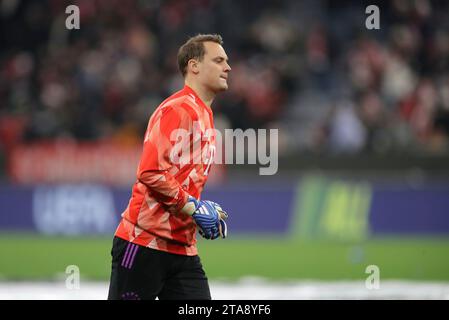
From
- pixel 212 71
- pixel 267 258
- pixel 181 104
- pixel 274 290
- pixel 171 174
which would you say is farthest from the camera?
pixel 267 258

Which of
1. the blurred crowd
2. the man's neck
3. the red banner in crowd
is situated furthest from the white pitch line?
the red banner in crowd

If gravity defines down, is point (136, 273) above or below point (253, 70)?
below

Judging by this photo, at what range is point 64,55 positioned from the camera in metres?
21.4

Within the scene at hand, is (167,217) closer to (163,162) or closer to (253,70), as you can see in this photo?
(163,162)

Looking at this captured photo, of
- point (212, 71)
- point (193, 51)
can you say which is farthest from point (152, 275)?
point (193, 51)

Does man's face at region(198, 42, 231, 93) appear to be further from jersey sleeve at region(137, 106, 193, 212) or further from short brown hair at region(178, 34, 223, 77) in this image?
jersey sleeve at region(137, 106, 193, 212)

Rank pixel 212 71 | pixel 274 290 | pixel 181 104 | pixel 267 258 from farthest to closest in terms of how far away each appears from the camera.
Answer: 1. pixel 267 258
2. pixel 274 290
3. pixel 212 71
4. pixel 181 104

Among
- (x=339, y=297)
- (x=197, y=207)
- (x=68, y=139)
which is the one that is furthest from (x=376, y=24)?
(x=197, y=207)

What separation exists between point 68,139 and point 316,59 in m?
5.74

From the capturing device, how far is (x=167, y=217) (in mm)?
6797

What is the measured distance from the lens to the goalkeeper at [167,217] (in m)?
6.59

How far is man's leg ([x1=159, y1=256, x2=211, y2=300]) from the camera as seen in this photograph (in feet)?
22.3

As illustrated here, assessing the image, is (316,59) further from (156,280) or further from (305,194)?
(156,280)

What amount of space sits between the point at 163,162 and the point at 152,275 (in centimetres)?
82
